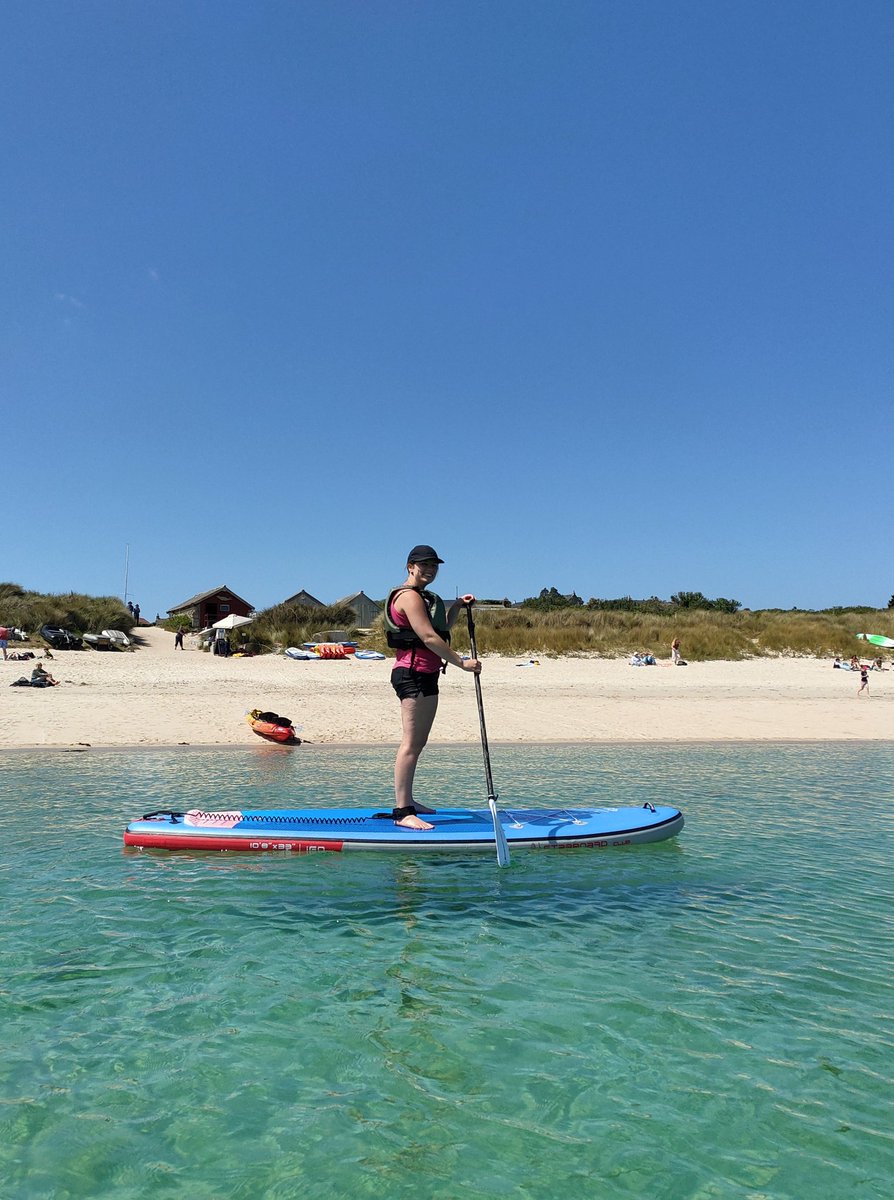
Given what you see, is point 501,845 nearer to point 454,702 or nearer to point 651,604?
point 454,702

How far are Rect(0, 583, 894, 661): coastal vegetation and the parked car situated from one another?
1606 millimetres

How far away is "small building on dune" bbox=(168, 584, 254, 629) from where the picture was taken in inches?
2142

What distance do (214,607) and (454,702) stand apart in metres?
39.1

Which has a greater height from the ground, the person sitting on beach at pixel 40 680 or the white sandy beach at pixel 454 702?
the person sitting on beach at pixel 40 680

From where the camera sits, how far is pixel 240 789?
9.73 meters

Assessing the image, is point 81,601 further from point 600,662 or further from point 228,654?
point 600,662

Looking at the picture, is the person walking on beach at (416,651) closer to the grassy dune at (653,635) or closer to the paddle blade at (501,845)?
the paddle blade at (501,845)

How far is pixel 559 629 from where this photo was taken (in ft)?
120

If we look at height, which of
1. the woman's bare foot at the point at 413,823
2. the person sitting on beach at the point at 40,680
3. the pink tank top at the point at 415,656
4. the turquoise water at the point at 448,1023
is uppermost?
the pink tank top at the point at 415,656

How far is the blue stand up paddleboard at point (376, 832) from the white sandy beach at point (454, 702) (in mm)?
7424

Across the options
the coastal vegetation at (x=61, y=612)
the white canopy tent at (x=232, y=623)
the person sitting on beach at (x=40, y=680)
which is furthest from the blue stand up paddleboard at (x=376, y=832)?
the white canopy tent at (x=232, y=623)

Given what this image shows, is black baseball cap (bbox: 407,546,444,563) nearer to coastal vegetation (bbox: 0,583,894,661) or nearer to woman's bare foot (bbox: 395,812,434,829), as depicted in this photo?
woman's bare foot (bbox: 395,812,434,829)

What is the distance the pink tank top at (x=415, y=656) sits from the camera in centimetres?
661

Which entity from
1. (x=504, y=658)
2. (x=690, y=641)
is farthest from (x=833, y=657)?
(x=504, y=658)
